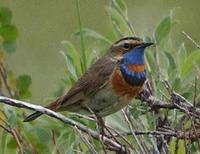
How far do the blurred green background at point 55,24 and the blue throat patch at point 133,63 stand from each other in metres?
2.30

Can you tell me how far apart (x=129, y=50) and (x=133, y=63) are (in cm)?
9

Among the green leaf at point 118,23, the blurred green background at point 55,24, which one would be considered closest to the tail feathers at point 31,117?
the green leaf at point 118,23

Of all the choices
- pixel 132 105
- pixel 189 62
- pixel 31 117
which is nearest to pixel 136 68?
pixel 132 105

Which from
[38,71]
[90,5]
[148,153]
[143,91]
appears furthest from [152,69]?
[90,5]

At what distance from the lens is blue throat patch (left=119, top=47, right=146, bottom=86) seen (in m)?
6.22

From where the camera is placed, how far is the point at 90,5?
1083 centimetres

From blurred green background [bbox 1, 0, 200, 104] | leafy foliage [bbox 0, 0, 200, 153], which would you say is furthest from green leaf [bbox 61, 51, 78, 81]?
blurred green background [bbox 1, 0, 200, 104]

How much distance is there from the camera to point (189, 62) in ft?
19.4

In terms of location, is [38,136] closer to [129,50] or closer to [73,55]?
[73,55]

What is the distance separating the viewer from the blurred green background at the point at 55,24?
9.46 meters

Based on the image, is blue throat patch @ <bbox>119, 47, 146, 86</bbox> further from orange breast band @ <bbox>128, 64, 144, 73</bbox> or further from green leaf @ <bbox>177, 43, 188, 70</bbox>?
green leaf @ <bbox>177, 43, 188, 70</bbox>

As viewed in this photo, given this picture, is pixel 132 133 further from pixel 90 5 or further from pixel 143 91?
pixel 90 5

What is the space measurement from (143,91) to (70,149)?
697 mm

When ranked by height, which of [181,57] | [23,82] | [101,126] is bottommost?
[101,126]
